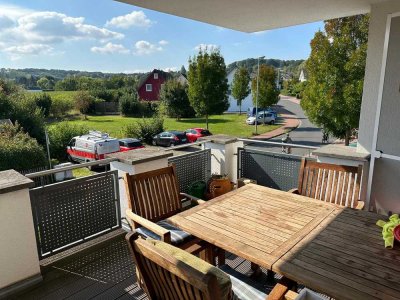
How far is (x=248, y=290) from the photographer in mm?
1549

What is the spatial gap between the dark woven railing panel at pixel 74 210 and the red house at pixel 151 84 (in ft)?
106

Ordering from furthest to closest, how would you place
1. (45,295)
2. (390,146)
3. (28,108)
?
(28,108) → (390,146) → (45,295)

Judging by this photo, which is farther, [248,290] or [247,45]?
[247,45]

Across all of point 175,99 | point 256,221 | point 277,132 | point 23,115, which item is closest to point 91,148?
point 23,115

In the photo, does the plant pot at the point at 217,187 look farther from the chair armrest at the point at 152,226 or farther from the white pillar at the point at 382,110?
the chair armrest at the point at 152,226

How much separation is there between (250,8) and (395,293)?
9.35 feet

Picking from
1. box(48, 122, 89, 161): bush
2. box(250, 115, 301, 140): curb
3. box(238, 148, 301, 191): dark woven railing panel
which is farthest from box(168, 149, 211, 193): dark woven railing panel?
box(250, 115, 301, 140): curb

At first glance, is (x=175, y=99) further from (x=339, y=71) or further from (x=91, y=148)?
(x=339, y=71)

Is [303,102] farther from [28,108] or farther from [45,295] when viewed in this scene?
[28,108]

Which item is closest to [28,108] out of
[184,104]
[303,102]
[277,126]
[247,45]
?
[184,104]

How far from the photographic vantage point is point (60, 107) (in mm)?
26797

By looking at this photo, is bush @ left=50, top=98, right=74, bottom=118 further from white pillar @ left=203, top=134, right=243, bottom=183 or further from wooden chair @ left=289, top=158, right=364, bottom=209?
wooden chair @ left=289, top=158, right=364, bottom=209

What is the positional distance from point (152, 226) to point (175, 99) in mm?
23281

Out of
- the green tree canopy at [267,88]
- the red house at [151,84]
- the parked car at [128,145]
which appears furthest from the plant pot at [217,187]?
the red house at [151,84]
